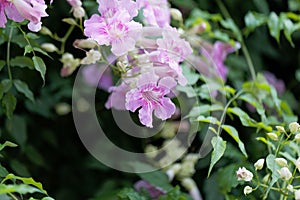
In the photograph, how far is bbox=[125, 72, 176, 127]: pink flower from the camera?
1.08 m

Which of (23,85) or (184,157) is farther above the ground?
(23,85)

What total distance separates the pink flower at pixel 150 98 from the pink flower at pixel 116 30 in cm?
7

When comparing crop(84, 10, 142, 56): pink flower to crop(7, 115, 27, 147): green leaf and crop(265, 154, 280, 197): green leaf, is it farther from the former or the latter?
crop(7, 115, 27, 147): green leaf

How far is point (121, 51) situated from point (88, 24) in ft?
0.25

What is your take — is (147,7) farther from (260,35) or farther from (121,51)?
(260,35)

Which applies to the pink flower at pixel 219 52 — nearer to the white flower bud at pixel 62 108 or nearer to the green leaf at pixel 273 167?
the white flower bud at pixel 62 108

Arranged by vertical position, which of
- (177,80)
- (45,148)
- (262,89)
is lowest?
(45,148)

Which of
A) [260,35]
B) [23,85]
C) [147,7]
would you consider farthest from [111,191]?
[260,35]

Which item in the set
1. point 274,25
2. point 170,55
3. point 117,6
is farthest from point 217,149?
point 274,25

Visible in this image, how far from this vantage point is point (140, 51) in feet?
4.04

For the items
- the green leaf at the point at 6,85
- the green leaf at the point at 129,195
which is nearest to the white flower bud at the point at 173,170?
the green leaf at the point at 129,195

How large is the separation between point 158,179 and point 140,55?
323mm

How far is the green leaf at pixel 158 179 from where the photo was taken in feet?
4.31

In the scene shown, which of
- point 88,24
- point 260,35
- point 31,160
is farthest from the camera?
point 260,35
